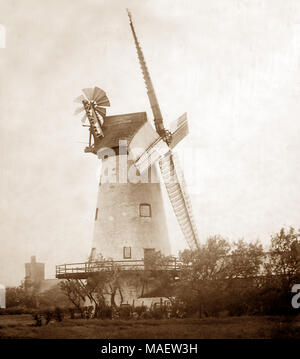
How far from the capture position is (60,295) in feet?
99.5

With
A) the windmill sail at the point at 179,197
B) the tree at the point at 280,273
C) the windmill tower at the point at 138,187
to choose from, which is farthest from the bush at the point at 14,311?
the tree at the point at 280,273

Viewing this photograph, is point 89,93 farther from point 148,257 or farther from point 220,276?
point 220,276

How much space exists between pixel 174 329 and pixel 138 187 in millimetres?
9068

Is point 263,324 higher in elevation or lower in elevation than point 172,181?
lower

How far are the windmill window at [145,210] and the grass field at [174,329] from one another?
646 centimetres

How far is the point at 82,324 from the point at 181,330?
165 inches

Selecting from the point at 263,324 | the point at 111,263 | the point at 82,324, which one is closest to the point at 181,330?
the point at 263,324

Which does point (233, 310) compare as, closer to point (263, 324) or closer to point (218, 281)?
point (218, 281)

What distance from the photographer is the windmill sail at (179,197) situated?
22.5 meters

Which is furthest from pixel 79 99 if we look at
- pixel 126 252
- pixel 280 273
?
pixel 280 273

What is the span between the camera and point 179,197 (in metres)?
22.5
